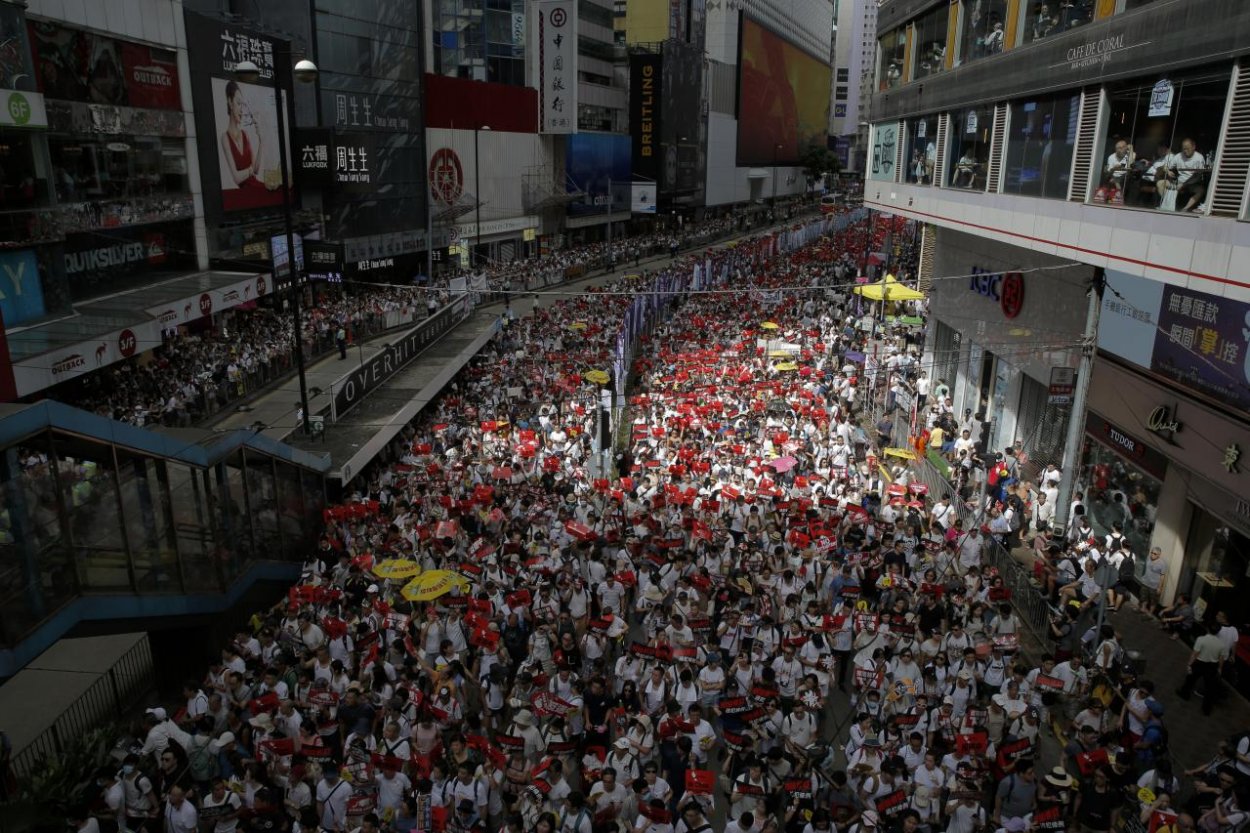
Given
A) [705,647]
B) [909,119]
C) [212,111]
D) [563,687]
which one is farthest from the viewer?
[212,111]

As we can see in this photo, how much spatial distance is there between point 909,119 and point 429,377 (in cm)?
1567

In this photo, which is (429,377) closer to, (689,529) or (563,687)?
(689,529)

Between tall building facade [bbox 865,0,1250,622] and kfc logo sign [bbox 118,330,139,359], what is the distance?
65.6ft

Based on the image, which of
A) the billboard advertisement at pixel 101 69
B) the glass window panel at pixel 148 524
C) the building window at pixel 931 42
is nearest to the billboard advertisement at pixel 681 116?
the building window at pixel 931 42

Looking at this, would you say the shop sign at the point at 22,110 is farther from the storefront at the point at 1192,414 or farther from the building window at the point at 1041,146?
the storefront at the point at 1192,414

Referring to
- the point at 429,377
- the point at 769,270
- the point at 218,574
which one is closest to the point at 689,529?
the point at 218,574

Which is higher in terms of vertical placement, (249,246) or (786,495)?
(249,246)

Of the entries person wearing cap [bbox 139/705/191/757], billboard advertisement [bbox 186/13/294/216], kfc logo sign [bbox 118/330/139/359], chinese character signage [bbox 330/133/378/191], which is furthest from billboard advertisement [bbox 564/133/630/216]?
person wearing cap [bbox 139/705/191/757]

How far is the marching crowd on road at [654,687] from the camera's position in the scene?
8133 mm

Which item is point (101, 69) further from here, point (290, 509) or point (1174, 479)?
point (1174, 479)

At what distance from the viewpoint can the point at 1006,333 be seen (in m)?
21.2

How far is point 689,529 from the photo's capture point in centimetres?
1384

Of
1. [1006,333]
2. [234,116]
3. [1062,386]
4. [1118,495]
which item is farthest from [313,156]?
[1118,495]

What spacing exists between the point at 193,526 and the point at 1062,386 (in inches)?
555
